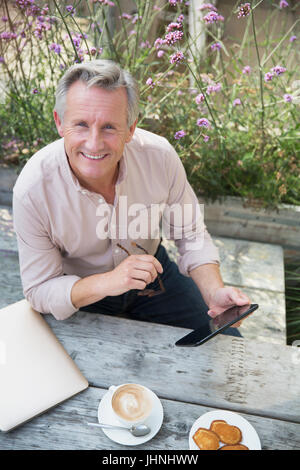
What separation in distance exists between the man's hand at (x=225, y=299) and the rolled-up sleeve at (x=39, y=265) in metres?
0.53

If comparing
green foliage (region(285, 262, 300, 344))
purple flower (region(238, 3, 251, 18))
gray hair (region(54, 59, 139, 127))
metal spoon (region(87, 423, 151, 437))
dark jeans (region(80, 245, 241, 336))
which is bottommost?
green foliage (region(285, 262, 300, 344))

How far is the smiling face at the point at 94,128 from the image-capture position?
46.8 inches

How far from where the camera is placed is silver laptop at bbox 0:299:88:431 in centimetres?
99

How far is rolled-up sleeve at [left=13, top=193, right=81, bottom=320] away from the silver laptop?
6 centimetres

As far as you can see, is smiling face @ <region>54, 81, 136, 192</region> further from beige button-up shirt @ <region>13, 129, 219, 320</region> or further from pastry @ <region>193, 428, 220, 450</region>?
pastry @ <region>193, 428, 220, 450</region>

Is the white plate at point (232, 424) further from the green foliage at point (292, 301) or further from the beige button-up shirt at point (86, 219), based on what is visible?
the green foliage at point (292, 301)

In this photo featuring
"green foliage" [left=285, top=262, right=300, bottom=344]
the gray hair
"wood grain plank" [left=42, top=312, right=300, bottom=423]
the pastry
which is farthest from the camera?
"green foliage" [left=285, top=262, right=300, bottom=344]

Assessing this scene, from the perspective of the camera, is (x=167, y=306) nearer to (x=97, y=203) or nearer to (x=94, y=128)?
(x=97, y=203)

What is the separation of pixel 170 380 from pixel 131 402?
167 mm

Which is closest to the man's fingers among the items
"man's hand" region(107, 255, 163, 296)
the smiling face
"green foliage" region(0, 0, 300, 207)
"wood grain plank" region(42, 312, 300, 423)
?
"man's hand" region(107, 255, 163, 296)

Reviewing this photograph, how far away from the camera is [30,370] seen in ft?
3.52

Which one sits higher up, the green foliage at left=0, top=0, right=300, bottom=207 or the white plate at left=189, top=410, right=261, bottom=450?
the green foliage at left=0, top=0, right=300, bottom=207

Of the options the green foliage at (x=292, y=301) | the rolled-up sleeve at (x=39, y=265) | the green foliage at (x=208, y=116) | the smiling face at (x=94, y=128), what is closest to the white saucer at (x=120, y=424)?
the rolled-up sleeve at (x=39, y=265)
